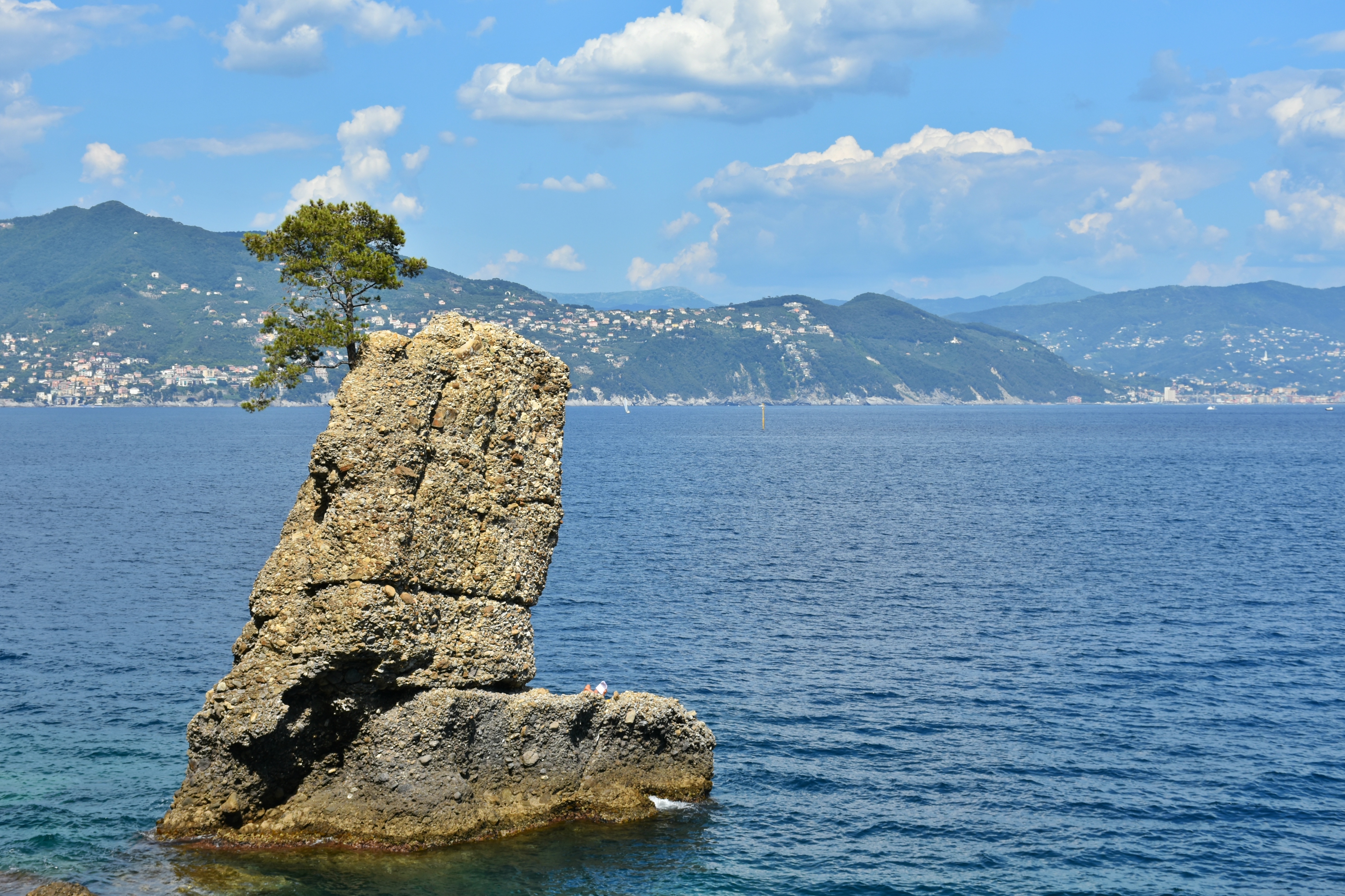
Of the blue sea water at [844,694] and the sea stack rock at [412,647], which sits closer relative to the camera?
the blue sea water at [844,694]

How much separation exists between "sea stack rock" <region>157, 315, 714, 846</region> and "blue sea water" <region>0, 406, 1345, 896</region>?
4.11 ft

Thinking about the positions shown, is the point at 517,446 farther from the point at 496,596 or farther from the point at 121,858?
the point at 121,858

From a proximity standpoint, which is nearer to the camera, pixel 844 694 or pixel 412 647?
pixel 412 647

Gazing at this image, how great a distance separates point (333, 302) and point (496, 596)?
14537 mm

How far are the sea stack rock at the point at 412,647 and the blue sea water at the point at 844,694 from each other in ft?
4.11

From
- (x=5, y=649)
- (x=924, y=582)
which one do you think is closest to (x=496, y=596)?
(x=5, y=649)

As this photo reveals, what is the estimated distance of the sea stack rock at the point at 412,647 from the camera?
25.1 m

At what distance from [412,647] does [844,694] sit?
1811 centimetres

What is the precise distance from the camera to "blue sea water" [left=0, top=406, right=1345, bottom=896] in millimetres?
24984

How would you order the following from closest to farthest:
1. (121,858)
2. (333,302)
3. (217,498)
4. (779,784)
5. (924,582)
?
1. (121,858)
2. (779,784)
3. (333,302)
4. (924,582)
5. (217,498)

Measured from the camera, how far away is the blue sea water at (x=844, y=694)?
24984 millimetres

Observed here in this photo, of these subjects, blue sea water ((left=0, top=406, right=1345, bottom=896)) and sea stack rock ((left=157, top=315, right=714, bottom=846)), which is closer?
blue sea water ((left=0, top=406, right=1345, bottom=896))

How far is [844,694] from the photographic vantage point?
125 ft

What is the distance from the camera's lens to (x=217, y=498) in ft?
303
